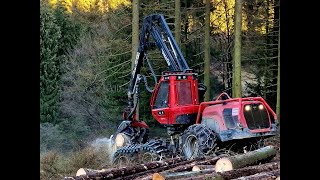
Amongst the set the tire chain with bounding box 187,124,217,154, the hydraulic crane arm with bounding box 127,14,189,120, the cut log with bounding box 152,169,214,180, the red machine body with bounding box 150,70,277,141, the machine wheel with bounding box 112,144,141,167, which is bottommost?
the machine wheel with bounding box 112,144,141,167

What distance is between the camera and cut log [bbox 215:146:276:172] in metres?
7.12

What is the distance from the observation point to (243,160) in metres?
7.56

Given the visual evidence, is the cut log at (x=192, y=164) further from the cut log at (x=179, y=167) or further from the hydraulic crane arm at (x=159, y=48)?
the hydraulic crane arm at (x=159, y=48)

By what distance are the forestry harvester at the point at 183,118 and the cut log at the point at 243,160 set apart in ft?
1.62

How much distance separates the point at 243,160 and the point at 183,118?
2.97 m

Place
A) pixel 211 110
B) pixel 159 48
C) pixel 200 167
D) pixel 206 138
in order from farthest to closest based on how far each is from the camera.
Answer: pixel 159 48, pixel 211 110, pixel 206 138, pixel 200 167

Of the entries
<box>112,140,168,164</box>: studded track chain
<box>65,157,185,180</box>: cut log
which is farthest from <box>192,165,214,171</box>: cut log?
<box>112,140,168,164</box>: studded track chain

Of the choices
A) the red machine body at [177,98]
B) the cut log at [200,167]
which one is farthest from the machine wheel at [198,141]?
the cut log at [200,167]

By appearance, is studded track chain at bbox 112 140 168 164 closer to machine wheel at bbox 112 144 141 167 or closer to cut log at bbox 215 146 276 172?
machine wheel at bbox 112 144 141 167

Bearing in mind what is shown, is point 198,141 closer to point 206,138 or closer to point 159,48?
point 206,138

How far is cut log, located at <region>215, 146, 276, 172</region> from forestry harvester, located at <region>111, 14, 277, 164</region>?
49cm

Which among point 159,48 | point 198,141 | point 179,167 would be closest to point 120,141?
point 159,48
